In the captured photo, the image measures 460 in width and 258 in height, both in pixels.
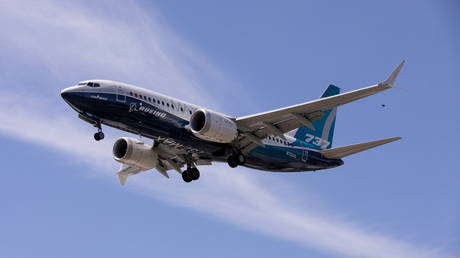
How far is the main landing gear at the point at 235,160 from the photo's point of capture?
47.1 meters

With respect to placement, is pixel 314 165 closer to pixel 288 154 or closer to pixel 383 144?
pixel 288 154

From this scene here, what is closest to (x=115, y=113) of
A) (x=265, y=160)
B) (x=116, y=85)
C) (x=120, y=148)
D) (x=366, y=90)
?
(x=116, y=85)

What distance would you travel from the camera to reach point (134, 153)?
50125 millimetres

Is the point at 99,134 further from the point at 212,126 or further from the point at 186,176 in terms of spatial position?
the point at 186,176

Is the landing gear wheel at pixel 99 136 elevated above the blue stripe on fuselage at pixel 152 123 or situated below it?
below

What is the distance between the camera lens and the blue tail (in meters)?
52.7

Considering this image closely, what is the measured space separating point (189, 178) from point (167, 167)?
8.94 feet

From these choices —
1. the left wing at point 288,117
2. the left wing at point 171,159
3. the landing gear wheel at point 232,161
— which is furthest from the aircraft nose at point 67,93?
the landing gear wheel at point 232,161

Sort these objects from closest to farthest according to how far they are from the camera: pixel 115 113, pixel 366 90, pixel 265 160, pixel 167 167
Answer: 1. pixel 366 90
2. pixel 115 113
3. pixel 265 160
4. pixel 167 167

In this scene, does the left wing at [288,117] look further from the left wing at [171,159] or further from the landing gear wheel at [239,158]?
the left wing at [171,159]

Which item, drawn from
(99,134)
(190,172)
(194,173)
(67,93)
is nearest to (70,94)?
(67,93)

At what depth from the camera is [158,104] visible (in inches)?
1763

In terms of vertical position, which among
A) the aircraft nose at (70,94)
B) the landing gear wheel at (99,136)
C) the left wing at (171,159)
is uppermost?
the left wing at (171,159)

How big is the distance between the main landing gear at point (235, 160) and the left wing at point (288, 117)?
0.64m
